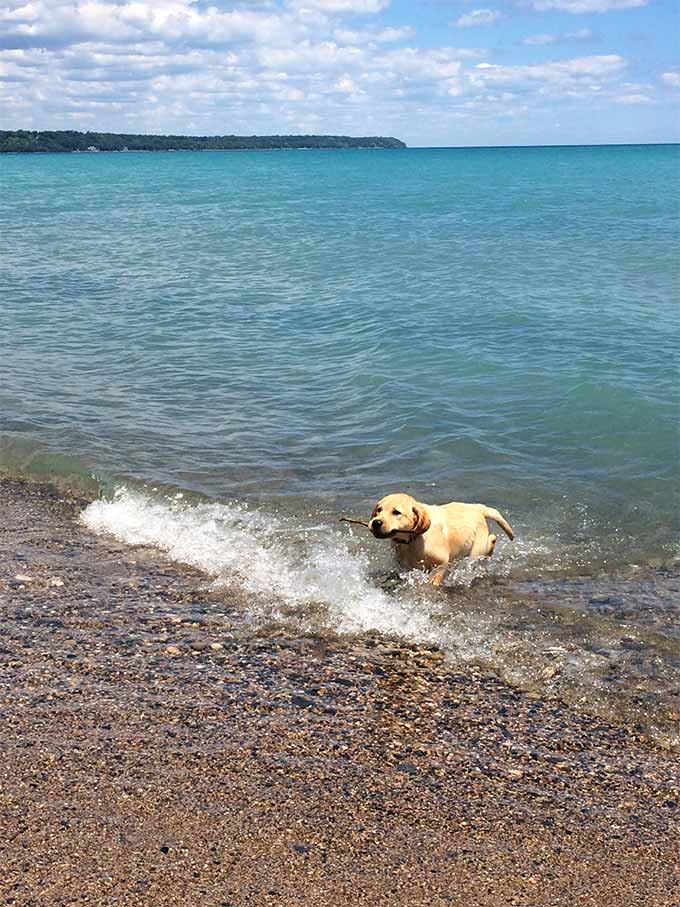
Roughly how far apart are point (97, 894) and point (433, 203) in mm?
59709

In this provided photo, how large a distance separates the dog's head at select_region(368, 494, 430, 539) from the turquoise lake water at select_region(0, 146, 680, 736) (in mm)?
691

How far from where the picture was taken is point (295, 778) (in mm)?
5551

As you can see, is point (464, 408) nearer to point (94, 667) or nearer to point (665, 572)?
point (665, 572)

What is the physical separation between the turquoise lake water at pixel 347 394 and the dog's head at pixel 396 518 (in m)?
0.69

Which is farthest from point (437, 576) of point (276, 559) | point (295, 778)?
point (295, 778)

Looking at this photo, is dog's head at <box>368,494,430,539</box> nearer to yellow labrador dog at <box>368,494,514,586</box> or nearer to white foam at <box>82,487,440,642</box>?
yellow labrador dog at <box>368,494,514,586</box>

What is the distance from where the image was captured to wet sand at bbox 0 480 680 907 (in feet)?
15.4

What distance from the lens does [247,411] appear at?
1515 cm

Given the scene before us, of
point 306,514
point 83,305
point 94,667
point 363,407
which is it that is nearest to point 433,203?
point 83,305

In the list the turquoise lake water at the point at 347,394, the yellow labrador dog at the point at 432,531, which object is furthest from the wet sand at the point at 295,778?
the turquoise lake water at the point at 347,394

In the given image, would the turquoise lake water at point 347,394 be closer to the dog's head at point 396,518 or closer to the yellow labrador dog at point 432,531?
the yellow labrador dog at point 432,531

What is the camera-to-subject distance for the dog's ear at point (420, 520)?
8031 millimetres

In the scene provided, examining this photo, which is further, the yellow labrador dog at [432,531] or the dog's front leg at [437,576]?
the dog's front leg at [437,576]

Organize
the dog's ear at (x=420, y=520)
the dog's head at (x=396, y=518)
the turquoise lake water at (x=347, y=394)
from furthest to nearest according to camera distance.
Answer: the turquoise lake water at (x=347, y=394) → the dog's ear at (x=420, y=520) → the dog's head at (x=396, y=518)
